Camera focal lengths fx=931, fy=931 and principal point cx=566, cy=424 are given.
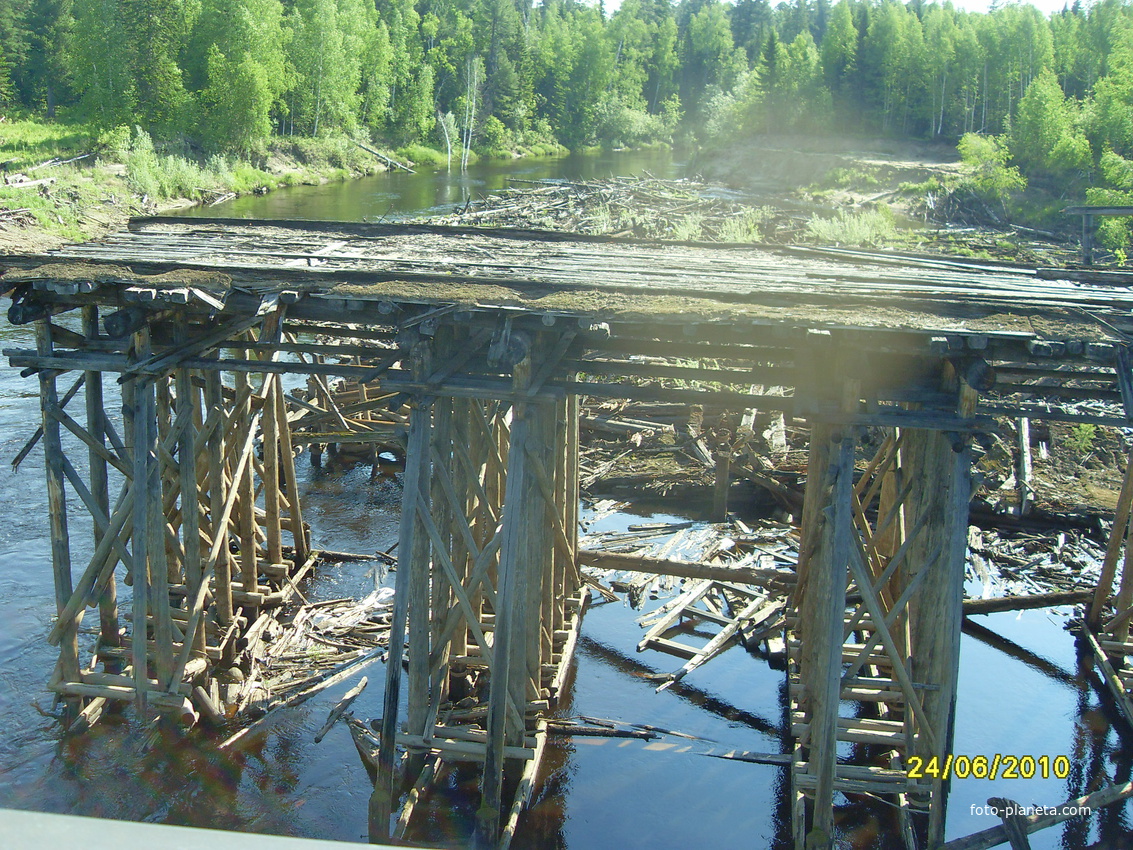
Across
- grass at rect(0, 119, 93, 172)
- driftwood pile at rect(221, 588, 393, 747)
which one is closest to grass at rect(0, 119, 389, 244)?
grass at rect(0, 119, 93, 172)

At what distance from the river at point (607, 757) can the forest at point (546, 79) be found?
29.8 meters

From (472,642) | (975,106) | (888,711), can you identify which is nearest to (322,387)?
(472,642)

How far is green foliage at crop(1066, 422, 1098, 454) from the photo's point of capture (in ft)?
53.1

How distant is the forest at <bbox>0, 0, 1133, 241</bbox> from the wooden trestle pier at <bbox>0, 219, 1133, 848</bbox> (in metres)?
31.5

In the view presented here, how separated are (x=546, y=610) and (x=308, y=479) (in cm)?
795

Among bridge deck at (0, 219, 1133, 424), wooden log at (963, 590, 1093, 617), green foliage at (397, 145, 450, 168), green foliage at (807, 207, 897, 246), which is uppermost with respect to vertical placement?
green foliage at (397, 145, 450, 168)

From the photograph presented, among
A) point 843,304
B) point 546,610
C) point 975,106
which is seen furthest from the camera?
point 975,106

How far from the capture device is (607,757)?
9.30m

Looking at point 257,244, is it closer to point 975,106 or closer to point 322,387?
point 322,387

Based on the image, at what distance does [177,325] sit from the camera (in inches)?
328

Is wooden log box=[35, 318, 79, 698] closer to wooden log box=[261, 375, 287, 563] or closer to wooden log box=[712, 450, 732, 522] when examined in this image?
wooden log box=[261, 375, 287, 563]

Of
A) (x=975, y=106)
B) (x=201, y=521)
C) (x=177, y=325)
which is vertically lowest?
(x=201, y=521)

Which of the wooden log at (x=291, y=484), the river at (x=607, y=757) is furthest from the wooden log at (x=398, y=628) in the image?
the wooden log at (x=291, y=484)
